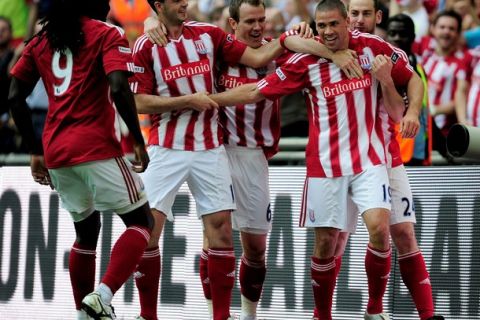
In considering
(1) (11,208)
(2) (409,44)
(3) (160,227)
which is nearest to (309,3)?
(2) (409,44)

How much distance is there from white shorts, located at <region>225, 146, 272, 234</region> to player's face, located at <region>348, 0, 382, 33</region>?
1.26 meters

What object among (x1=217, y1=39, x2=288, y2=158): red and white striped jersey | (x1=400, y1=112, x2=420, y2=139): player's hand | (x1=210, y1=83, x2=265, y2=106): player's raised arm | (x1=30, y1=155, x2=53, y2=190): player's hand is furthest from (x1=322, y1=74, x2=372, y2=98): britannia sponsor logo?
(x1=30, y1=155, x2=53, y2=190): player's hand

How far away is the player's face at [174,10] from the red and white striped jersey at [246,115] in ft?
1.89

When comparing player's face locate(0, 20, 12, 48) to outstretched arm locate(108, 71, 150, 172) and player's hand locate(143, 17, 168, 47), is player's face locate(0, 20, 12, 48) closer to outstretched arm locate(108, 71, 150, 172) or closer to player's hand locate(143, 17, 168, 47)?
player's hand locate(143, 17, 168, 47)

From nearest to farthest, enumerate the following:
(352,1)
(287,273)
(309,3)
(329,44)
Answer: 1. (329,44)
2. (352,1)
3. (287,273)
4. (309,3)

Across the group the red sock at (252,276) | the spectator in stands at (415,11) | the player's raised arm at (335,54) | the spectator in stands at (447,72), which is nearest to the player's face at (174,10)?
the player's raised arm at (335,54)

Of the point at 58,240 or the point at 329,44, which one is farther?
the point at 58,240

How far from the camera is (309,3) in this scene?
1412cm

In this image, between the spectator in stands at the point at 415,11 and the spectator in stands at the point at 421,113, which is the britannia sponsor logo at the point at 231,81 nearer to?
the spectator in stands at the point at 421,113

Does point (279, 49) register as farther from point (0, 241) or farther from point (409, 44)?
point (0, 241)

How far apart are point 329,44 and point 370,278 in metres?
1.77

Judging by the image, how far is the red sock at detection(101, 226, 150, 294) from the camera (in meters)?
8.35

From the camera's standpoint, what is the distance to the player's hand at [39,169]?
8.78 metres

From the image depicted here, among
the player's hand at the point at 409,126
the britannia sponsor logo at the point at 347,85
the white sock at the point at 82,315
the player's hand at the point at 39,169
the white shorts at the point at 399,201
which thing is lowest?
the white sock at the point at 82,315
